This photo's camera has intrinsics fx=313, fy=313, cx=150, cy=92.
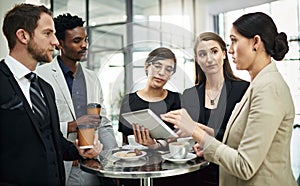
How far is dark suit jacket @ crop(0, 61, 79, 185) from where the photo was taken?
1.18 meters

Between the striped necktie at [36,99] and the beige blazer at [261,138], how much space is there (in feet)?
2.14

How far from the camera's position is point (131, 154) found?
50.6 inches

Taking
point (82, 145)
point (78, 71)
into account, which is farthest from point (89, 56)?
point (82, 145)

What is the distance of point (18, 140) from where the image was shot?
3.85ft

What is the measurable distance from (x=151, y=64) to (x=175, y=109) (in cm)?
23

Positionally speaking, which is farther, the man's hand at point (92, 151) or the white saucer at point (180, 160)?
the man's hand at point (92, 151)

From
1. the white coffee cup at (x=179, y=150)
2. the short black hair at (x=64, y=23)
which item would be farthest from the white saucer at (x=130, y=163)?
the short black hair at (x=64, y=23)

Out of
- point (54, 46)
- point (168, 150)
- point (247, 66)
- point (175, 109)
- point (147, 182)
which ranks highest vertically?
point (54, 46)

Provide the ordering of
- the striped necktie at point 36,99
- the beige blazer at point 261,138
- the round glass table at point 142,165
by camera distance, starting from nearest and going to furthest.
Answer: the beige blazer at point 261,138 < the round glass table at point 142,165 < the striped necktie at point 36,99

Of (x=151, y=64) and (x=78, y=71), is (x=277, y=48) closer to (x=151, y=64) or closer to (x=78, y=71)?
(x=151, y=64)

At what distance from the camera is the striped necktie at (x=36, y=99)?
124cm

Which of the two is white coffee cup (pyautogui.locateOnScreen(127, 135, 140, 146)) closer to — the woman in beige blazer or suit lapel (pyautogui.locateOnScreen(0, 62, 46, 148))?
the woman in beige blazer

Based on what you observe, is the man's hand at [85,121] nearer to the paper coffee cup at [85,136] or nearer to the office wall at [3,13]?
the paper coffee cup at [85,136]

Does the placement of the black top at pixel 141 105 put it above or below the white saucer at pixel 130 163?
above
